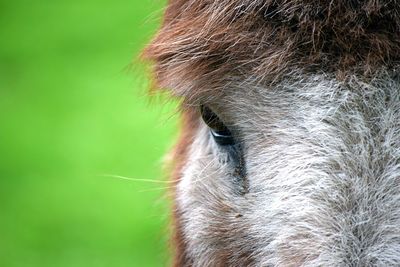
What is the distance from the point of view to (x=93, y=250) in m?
9.21

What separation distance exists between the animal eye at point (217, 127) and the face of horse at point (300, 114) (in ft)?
0.04

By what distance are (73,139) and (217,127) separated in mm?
7135

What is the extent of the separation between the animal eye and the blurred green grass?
392cm

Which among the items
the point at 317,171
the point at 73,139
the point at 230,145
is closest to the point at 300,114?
the point at 317,171

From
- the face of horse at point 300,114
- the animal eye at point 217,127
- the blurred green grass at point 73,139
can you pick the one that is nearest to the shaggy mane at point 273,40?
the face of horse at point 300,114

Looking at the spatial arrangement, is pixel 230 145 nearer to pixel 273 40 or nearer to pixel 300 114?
pixel 300 114

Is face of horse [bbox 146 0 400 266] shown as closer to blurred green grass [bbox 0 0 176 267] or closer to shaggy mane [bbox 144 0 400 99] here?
shaggy mane [bbox 144 0 400 99]

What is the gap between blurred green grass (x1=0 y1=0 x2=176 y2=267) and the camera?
30.6 ft

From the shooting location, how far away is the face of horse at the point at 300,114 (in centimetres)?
326

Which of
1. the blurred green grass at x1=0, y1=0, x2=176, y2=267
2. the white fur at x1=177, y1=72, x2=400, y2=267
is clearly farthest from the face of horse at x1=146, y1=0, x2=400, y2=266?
the blurred green grass at x1=0, y1=0, x2=176, y2=267

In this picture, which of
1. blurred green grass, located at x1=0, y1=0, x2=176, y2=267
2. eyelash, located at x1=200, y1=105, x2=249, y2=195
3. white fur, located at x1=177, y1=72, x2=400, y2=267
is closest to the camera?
white fur, located at x1=177, y1=72, x2=400, y2=267

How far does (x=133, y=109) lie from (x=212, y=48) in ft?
25.4

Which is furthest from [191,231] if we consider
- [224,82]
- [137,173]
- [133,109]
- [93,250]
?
Result: [133,109]

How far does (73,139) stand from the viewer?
10867 mm
